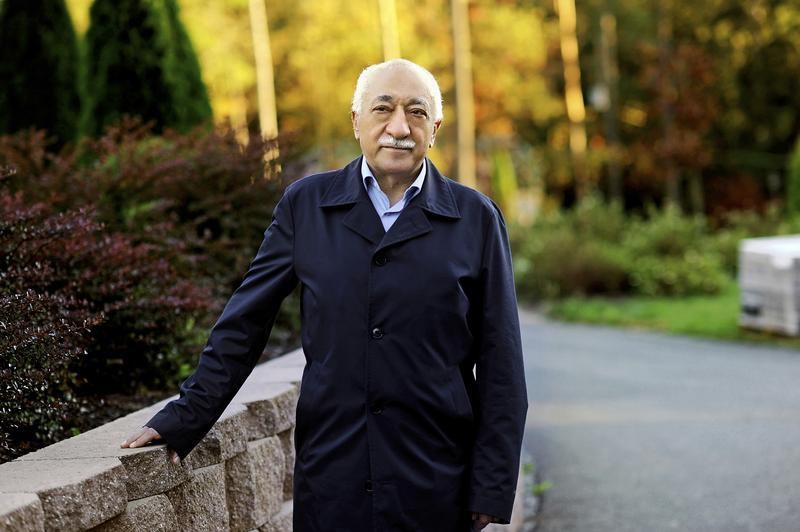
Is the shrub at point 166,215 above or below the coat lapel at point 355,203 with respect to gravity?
below

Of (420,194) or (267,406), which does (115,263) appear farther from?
(420,194)

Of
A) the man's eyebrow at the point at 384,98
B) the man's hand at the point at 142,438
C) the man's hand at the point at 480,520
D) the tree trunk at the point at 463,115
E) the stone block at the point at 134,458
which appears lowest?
the tree trunk at the point at 463,115

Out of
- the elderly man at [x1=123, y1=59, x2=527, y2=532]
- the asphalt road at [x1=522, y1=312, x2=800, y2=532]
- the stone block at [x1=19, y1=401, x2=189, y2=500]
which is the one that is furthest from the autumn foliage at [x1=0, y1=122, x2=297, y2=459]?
the asphalt road at [x1=522, y1=312, x2=800, y2=532]

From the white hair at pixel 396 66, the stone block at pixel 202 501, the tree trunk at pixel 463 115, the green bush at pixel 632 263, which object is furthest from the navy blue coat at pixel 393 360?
the tree trunk at pixel 463 115

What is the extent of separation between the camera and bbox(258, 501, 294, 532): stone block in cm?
464

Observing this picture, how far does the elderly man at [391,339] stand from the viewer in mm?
3219

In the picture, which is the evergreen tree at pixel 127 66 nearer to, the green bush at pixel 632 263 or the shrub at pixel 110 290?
the shrub at pixel 110 290

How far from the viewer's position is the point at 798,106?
4069cm

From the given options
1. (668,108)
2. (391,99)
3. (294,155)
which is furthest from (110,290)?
(668,108)

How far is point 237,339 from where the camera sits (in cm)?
337

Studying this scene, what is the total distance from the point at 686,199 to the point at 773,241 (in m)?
27.8

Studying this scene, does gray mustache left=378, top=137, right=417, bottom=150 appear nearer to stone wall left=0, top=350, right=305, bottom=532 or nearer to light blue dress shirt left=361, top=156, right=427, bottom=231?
light blue dress shirt left=361, top=156, right=427, bottom=231

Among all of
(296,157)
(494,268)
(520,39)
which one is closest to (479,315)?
(494,268)

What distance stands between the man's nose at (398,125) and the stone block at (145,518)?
1.28 m
